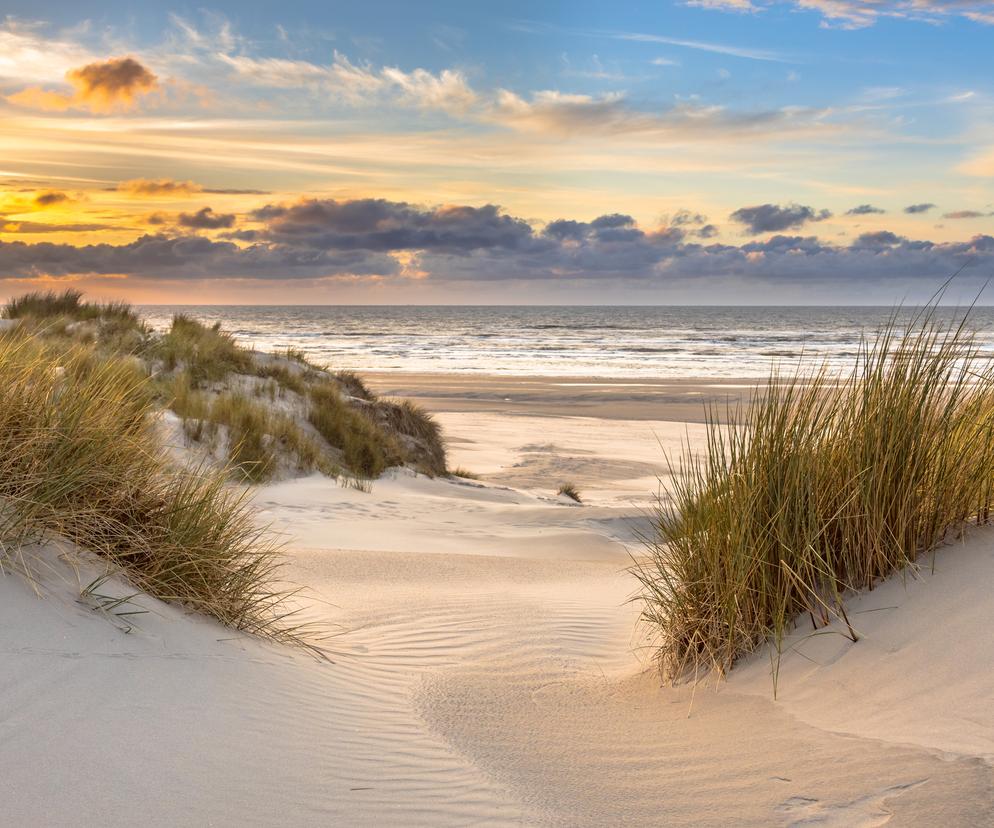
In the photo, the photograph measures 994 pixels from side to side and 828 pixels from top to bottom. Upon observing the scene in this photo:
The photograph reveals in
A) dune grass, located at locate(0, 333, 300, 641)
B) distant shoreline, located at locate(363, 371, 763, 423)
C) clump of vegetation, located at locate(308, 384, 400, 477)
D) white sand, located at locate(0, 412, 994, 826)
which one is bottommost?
distant shoreline, located at locate(363, 371, 763, 423)

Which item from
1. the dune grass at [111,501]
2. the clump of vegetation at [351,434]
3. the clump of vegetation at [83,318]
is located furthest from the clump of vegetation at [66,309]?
the dune grass at [111,501]

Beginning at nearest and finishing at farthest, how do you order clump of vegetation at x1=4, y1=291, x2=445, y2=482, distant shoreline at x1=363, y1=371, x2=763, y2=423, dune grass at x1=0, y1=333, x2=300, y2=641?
dune grass at x1=0, y1=333, x2=300, y2=641, clump of vegetation at x1=4, y1=291, x2=445, y2=482, distant shoreline at x1=363, y1=371, x2=763, y2=423

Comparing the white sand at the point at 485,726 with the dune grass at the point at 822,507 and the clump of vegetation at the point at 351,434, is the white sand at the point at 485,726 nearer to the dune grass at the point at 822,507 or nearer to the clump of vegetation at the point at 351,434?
the dune grass at the point at 822,507

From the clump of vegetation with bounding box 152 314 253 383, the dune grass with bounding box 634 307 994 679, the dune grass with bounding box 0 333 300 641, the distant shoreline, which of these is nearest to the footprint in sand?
the dune grass with bounding box 634 307 994 679

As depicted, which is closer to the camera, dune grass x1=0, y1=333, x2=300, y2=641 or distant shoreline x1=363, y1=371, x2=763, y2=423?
dune grass x1=0, y1=333, x2=300, y2=641

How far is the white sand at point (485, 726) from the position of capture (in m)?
2.75

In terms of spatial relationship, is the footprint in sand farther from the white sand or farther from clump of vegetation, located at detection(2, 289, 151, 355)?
clump of vegetation, located at detection(2, 289, 151, 355)

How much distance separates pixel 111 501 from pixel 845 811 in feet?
11.5

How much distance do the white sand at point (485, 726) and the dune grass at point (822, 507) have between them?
19 centimetres

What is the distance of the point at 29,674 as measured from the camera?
10.4ft

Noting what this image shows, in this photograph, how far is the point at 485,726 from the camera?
3.94m

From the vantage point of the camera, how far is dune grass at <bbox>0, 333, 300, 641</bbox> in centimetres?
405

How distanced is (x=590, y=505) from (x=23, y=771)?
10523 mm

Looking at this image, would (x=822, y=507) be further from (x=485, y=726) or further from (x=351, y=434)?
(x=351, y=434)
